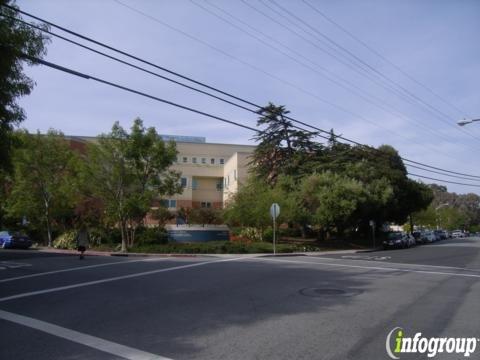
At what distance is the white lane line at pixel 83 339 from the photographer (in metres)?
5.98

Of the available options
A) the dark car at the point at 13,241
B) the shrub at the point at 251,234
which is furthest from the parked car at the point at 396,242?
the dark car at the point at 13,241

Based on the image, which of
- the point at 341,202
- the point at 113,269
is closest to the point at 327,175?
the point at 341,202

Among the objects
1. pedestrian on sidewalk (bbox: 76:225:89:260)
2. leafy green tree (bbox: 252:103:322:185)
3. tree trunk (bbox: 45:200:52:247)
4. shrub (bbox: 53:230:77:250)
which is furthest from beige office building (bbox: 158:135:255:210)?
pedestrian on sidewalk (bbox: 76:225:89:260)

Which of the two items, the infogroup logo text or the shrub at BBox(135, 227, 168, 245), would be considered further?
the shrub at BBox(135, 227, 168, 245)

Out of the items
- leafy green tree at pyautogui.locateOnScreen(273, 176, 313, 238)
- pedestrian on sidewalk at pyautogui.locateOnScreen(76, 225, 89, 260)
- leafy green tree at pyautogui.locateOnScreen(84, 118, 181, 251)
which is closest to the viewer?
pedestrian on sidewalk at pyautogui.locateOnScreen(76, 225, 89, 260)

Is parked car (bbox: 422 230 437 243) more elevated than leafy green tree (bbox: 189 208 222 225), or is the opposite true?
leafy green tree (bbox: 189 208 222 225)

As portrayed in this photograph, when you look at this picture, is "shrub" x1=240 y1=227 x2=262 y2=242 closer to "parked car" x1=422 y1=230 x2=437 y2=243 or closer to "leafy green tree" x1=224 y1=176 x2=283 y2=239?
"leafy green tree" x1=224 y1=176 x2=283 y2=239

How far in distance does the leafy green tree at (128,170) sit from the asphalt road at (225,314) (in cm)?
1283

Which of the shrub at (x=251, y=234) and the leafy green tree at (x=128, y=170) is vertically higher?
the leafy green tree at (x=128, y=170)

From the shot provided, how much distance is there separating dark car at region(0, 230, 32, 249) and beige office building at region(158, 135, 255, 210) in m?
28.7

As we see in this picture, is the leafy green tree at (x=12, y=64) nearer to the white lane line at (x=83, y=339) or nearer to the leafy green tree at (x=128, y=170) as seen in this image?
the white lane line at (x=83, y=339)

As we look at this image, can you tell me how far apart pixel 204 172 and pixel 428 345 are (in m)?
57.1

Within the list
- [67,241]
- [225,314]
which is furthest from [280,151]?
[225,314]

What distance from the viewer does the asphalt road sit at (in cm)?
630
